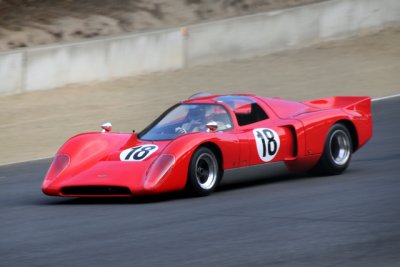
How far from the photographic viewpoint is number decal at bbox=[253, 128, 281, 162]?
11.0m

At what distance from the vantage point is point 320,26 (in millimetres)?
23172

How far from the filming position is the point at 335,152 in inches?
470

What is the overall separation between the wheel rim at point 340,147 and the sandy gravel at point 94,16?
33.8 ft

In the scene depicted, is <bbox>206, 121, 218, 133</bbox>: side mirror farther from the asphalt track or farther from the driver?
the asphalt track

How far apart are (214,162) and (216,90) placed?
9.42 metres

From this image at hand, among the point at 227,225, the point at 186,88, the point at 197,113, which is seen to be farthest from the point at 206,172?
the point at 186,88

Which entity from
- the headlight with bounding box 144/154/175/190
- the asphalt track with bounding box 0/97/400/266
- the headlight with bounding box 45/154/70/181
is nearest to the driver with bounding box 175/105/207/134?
the asphalt track with bounding box 0/97/400/266

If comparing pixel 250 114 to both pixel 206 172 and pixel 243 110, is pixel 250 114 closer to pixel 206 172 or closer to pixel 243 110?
pixel 243 110

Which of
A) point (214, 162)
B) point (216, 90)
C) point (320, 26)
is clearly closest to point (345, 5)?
point (320, 26)

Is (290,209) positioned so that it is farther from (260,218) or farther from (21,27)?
(21,27)

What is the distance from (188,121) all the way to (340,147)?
2039 mm

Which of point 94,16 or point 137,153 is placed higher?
point 94,16

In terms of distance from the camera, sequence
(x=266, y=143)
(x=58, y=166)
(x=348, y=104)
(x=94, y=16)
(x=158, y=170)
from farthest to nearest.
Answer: (x=94, y=16) → (x=348, y=104) → (x=266, y=143) → (x=58, y=166) → (x=158, y=170)

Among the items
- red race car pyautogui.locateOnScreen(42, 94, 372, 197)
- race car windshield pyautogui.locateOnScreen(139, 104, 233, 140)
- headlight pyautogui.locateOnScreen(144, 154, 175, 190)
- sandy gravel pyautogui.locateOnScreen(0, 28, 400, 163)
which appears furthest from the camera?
sandy gravel pyautogui.locateOnScreen(0, 28, 400, 163)
